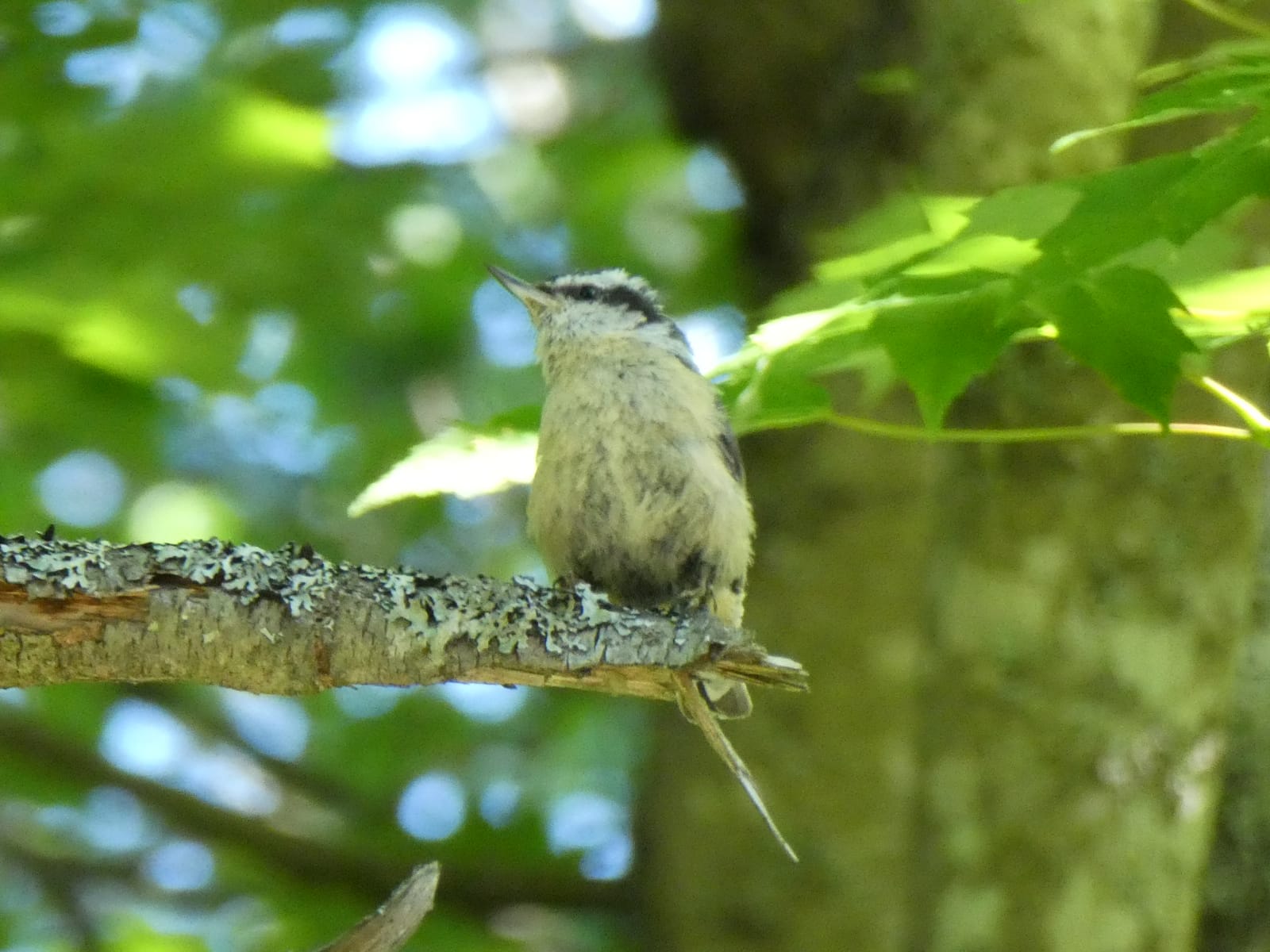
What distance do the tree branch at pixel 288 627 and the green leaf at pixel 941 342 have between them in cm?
58

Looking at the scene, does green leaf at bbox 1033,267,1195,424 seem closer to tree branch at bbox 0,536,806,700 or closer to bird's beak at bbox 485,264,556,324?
tree branch at bbox 0,536,806,700

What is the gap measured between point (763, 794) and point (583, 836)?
68.2 inches

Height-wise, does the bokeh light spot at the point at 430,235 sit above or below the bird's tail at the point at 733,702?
above

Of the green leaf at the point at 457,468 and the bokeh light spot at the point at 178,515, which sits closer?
the green leaf at the point at 457,468

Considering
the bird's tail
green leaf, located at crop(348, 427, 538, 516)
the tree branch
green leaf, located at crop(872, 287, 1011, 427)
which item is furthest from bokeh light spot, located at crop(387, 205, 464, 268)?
green leaf, located at crop(872, 287, 1011, 427)

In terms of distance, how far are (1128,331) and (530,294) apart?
2328mm

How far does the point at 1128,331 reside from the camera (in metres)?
2.05

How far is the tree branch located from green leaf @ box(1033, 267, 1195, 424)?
78 cm

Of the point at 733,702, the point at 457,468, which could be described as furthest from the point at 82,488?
the point at 457,468

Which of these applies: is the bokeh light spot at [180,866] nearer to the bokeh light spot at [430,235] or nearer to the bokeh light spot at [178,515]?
the bokeh light spot at [178,515]

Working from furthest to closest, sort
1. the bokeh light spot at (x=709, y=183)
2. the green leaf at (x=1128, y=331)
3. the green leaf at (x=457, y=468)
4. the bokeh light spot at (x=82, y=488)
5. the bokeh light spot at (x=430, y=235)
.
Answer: the bokeh light spot at (x=709, y=183) → the bokeh light spot at (x=430, y=235) → the bokeh light spot at (x=82, y=488) → the green leaf at (x=457, y=468) → the green leaf at (x=1128, y=331)

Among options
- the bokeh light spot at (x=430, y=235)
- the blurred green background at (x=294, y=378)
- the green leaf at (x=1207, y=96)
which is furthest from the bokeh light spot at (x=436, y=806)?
the green leaf at (x=1207, y=96)

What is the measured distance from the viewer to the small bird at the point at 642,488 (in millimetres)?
3418

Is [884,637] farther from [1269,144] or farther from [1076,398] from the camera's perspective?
[1269,144]
